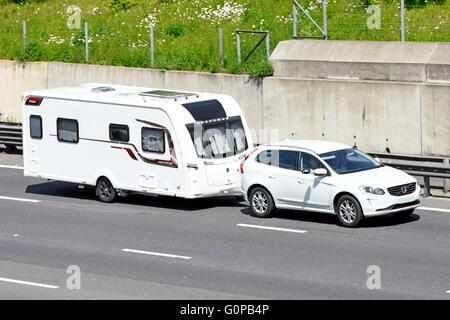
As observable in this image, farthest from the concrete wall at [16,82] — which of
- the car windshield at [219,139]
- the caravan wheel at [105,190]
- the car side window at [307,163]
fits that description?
the car side window at [307,163]

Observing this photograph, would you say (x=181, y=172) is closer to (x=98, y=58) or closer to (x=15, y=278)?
(x=15, y=278)

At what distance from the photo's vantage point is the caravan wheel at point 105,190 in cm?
2278

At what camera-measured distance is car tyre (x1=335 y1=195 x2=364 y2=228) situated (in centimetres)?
1906

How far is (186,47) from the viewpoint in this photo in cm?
3148

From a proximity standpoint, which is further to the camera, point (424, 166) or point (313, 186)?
point (424, 166)

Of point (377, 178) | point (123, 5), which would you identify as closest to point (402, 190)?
point (377, 178)

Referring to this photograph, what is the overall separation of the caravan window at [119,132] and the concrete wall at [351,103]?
6.61 metres

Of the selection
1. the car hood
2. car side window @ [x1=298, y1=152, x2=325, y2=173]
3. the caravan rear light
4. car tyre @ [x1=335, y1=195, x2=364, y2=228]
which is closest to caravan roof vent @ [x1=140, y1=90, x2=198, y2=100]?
the caravan rear light

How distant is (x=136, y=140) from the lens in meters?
22.1

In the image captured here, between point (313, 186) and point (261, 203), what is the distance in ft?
4.64

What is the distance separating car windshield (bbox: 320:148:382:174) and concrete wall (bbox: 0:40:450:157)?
5.44 metres

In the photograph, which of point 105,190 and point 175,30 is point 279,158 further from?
point 175,30

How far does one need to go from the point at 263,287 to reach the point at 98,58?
1915 centimetres

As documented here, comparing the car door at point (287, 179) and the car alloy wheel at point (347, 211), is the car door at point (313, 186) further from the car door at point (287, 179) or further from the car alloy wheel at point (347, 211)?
the car alloy wheel at point (347, 211)
